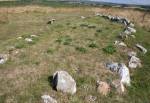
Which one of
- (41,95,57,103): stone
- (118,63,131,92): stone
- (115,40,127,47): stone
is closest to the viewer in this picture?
(41,95,57,103): stone

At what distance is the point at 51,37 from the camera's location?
27.0m

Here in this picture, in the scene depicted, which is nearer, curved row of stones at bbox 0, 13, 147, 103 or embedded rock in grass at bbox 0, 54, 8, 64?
curved row of stones at bbox 0, 13, 147, 103

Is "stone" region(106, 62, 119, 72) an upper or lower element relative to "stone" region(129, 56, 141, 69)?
upper

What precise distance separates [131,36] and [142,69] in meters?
8.50

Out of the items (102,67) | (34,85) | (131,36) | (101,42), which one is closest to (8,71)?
(34,85)

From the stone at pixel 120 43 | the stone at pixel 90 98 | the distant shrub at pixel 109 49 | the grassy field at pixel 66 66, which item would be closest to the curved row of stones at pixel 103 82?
the grassy field at pixel 66 66

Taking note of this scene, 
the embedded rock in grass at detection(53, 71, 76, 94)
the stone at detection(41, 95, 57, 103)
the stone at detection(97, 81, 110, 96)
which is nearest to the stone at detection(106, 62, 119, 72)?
the stone at detection(97, 81, 110, 96)

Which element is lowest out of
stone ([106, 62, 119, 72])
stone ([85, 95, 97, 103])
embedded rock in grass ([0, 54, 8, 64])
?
stone ([85, 95, 97, 103])

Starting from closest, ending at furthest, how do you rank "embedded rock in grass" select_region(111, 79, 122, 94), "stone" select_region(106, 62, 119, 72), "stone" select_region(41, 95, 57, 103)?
"stone" select_region(41, 95, 57, 103) → "embedded rock in grass" select_region(111, 79, 122, 94) → "stone" select_region(106, 62, 119, 72)

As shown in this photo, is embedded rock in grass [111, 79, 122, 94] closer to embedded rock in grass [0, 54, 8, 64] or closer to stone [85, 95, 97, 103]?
stone [85, 95, 97, 103]

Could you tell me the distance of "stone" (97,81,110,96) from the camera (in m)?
15.8

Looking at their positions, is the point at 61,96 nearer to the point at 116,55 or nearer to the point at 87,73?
the point at 87,73

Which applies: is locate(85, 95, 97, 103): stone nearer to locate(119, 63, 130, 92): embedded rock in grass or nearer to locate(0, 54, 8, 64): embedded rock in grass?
locate(119, 63, 130, 92): embedded rock in grass

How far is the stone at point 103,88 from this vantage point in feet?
52.0
